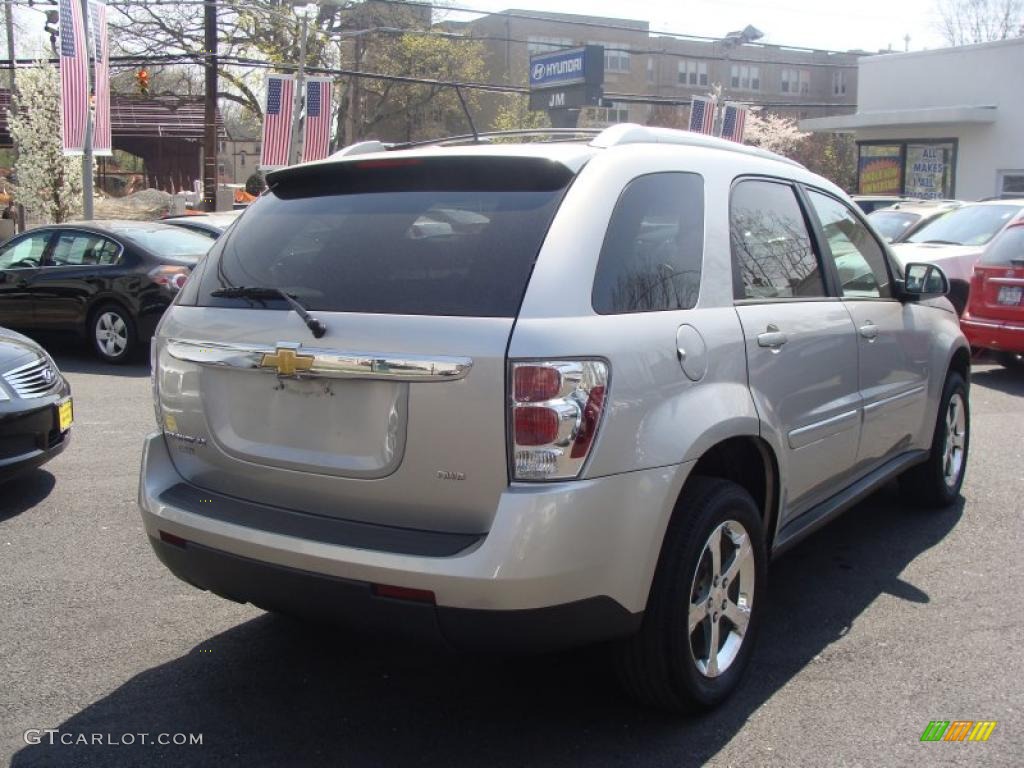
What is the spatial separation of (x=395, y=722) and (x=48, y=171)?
75.0 ft

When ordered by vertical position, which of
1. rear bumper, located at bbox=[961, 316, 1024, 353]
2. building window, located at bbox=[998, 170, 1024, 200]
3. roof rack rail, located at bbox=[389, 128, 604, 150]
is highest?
building window, located at bbox=[998, 170, 1024, 200]

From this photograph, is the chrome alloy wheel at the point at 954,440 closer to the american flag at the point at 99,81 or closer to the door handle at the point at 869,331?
the door handle at the point at 869,331

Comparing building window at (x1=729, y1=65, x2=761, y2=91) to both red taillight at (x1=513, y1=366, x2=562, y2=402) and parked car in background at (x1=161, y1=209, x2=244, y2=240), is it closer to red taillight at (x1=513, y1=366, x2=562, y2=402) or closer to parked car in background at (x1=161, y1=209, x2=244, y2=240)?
parked car in background at (x1=161, y1=209, x2=244, y2=240)

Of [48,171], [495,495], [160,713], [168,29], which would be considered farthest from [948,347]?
[168,29]

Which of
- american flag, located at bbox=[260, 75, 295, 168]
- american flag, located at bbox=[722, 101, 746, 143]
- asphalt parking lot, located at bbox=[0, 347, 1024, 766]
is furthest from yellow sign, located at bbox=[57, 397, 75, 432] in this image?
american flag, located at bbox=[722, 101, 746, 143]

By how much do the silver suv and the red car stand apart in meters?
6.70

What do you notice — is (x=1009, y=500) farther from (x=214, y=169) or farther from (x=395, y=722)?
(x=214, y=169)

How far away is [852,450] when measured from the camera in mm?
4328

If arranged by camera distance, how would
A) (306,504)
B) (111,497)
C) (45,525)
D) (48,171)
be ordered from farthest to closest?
(48,171), (111,497), (45,525), (306,504)

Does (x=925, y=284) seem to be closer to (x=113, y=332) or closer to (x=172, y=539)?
(x=172, y=539)

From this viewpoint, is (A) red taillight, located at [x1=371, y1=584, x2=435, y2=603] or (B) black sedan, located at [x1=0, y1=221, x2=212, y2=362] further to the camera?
(B) black sedan, located at [x1=0, y1=221, x2=212, y2=362]

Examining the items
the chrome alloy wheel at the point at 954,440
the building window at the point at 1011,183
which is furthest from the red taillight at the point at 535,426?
the building window at the point at 1011,183

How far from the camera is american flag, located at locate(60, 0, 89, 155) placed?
58.6 feet

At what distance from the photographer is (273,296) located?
3.17m
